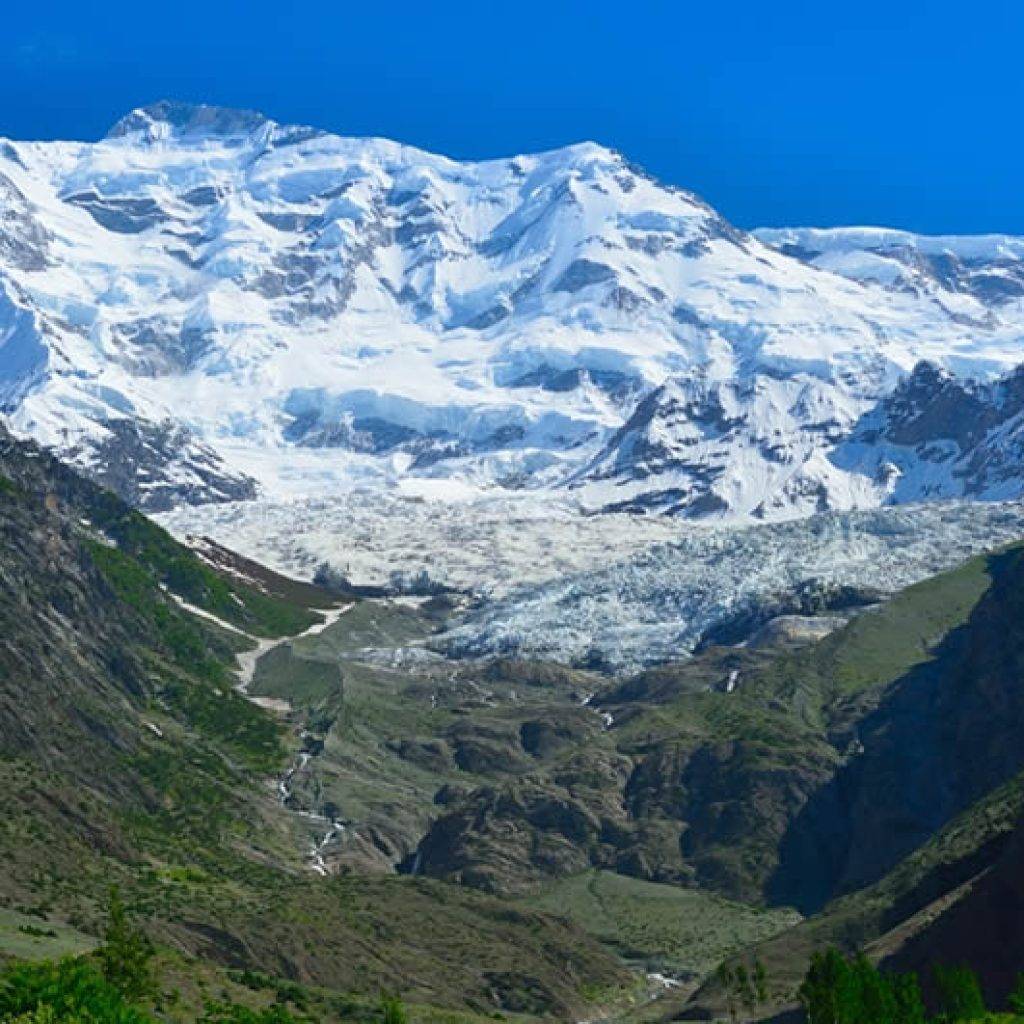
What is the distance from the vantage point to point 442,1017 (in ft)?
601

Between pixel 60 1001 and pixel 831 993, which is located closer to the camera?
pixel 60 1001

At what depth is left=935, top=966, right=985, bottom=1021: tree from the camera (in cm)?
14788

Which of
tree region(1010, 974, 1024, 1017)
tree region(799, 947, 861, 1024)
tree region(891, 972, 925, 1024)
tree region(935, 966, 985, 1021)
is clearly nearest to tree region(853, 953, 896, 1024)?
tree region(799, 947, 861, 1024)

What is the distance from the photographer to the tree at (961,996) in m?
148

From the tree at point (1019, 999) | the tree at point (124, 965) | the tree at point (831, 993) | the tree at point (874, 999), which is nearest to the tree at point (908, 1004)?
the tree at point (874, 999)

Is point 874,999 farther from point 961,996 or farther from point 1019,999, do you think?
point 1019,999

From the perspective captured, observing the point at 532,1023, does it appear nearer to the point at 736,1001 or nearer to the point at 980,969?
the point at 736,1001

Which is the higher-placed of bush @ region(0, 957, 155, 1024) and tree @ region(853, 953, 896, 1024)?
tree @ region(853, 953, 896, 1024)

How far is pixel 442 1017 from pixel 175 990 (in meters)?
34.5

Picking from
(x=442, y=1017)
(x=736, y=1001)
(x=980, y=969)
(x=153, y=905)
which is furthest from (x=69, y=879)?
(x=980, y=969)

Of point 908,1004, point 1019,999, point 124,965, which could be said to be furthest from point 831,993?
point 124,965

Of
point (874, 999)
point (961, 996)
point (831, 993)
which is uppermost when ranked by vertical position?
point (961, 996)

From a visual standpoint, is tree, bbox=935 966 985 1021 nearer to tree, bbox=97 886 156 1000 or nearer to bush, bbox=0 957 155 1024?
tree, bbox=97 886 156 1000

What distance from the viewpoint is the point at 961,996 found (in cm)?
15025
